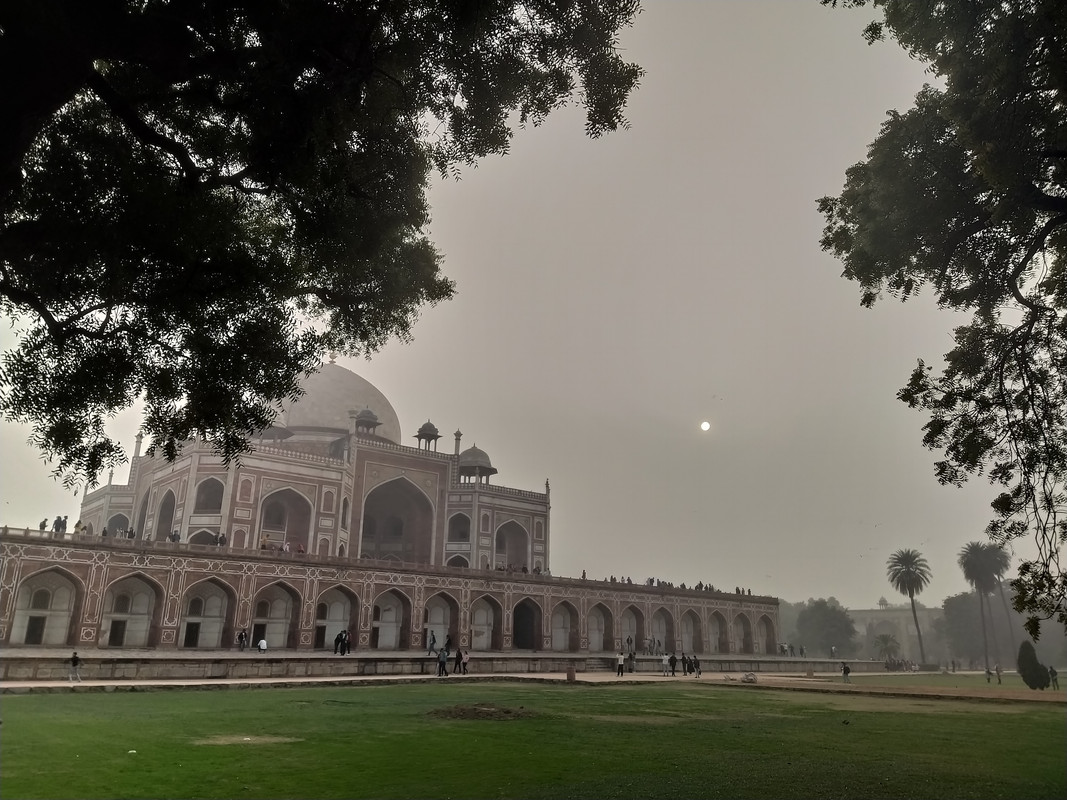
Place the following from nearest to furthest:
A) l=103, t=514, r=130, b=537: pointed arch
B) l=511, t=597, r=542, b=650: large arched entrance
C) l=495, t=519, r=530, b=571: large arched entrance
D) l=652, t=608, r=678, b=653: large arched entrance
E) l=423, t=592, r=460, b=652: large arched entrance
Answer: l=423, t=592, r=460, b=652: large arched entrance → l=511, t=597, r=542, b=650: large arched entrance → l=103, t=514, r=130, b=537: pointed arch → l=652, t=608, r=678, b=653: large arched entrance → l=495, t=519, r=530, b=571: large arched entrance

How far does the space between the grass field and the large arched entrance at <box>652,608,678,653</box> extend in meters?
30.9

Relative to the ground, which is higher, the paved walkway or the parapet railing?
the parapet railing

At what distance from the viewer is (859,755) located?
924cm

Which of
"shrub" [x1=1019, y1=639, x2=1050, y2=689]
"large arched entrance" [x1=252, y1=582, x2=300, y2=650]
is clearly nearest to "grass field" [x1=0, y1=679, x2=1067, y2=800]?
"shrub" [x1=1019, y1=639, x2=1050, y2=689]

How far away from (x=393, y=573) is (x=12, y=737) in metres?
25.9

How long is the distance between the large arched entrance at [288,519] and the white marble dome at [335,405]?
6.54 meters

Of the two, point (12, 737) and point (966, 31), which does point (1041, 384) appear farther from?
point (12, 737)

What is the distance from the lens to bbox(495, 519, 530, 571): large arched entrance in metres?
48.1

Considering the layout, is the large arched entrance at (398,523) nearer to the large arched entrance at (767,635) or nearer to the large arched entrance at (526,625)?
the large arched entrance at (526,625)

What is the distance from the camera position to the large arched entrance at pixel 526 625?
4000cm

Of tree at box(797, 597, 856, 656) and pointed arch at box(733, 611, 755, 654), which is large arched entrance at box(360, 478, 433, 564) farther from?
tree at box(797, 597, 856, 656)

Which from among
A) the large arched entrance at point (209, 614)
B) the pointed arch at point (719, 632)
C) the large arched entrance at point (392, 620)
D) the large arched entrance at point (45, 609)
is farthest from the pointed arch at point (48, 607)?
the pointed arch at point (719, 632)

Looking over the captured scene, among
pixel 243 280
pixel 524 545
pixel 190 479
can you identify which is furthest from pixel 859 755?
pixel 524 545

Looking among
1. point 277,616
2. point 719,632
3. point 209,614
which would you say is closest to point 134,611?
point 209,614
